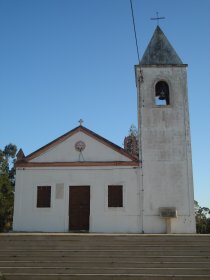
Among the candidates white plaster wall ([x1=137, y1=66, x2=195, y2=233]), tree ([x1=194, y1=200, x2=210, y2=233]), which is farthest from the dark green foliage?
white plaster wall ([x1=137, y1=66, x2=195, y2=233])

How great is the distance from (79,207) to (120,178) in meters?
2.73

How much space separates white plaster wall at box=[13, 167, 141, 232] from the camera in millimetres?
20406

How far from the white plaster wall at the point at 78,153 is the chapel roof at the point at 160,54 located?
19.0ft

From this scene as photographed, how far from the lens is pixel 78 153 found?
21.8 metres
